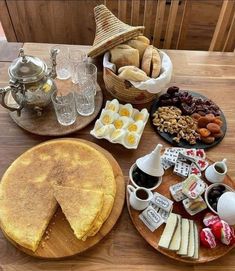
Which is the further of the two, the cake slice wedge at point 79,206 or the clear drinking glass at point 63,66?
the clear drinking glass at point 63,66

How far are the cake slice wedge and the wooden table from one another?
0.27 ft

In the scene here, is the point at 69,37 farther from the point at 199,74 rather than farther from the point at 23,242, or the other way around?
the point at 23,242

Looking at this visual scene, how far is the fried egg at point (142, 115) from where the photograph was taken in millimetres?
1040

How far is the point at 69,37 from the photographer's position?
6.29 ft

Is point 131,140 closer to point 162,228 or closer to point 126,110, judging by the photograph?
point 126,110

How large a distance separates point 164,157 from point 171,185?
0.33 feet

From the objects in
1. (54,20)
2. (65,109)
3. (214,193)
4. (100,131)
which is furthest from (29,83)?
(54,20)

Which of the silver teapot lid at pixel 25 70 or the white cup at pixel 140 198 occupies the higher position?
the silver teapot lid at pixel 25 70

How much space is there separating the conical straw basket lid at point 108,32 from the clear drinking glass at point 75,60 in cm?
11

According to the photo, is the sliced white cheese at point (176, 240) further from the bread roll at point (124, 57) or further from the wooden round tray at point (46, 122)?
the bread roll at point (124, 57)

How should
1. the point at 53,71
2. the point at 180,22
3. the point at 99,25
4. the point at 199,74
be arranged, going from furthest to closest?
the point at 180,22 → the point at 199,74 → the point at 99,25 → the point at 53,71

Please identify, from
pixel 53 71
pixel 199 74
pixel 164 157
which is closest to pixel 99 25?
pixel 53 71

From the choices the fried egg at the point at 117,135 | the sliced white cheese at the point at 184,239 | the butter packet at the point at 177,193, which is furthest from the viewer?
the fried egg at the point at 117,135

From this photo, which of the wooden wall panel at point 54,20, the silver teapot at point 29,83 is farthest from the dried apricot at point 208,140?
the wooden wall panel at point 54,20
